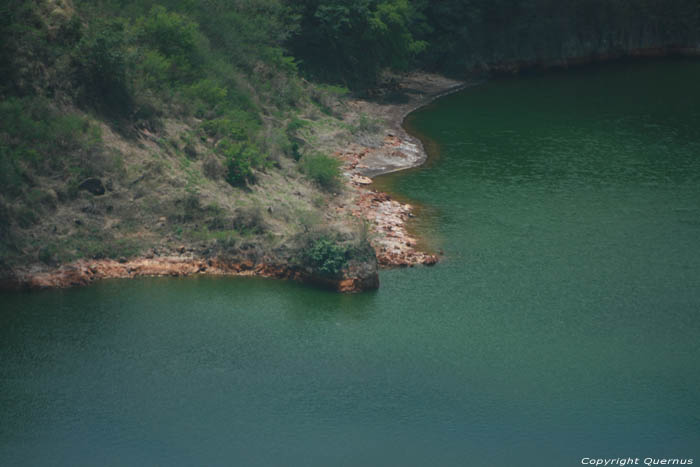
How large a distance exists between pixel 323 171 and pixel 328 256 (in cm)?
646

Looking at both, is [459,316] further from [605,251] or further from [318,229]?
[605,251]

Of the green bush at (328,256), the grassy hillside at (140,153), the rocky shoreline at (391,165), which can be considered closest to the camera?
the green bush at (328,256)

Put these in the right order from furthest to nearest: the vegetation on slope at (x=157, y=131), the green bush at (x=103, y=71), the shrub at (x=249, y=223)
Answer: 1. the green bush at (x=103, y=71)
2. the shrub at (x=249, y=223)
3. the vegetation on slope at (x=157, y=131)

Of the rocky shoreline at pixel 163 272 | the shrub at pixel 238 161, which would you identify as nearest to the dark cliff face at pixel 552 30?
the shrub at pixel 238 161

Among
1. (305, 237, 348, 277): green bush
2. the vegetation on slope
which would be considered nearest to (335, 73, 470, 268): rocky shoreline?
the vegetation on slope

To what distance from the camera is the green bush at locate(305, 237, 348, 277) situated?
21.6 meters

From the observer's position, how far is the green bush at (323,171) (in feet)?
90.5

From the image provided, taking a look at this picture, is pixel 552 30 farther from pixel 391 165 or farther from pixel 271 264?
pixel 271 264

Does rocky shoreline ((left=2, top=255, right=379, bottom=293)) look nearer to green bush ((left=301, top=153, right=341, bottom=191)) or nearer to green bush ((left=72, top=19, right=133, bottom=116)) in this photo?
green bush ((left=301, top=153, right=341, bottom=191))

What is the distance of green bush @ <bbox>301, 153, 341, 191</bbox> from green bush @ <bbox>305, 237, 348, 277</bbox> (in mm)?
6113

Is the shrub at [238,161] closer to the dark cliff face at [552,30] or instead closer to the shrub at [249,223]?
the shrub at [249,223]

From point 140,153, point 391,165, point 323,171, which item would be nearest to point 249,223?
point 140,153

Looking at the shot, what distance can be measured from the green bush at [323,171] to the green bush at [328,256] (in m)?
6.11

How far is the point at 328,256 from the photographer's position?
854 inches
